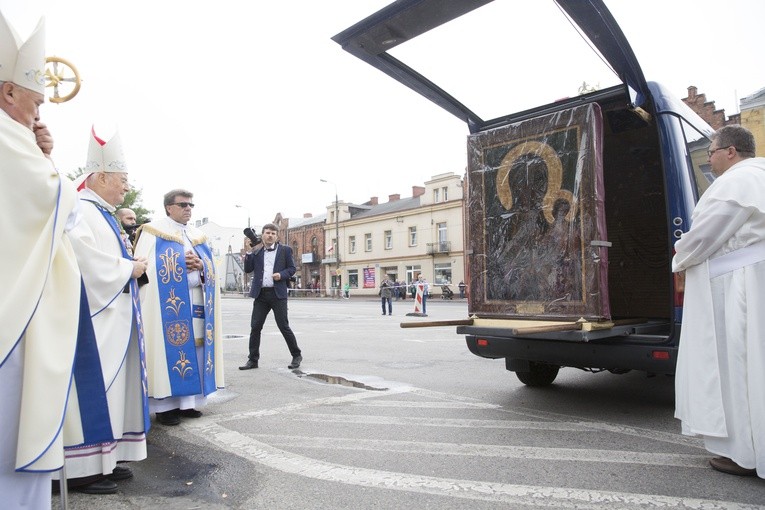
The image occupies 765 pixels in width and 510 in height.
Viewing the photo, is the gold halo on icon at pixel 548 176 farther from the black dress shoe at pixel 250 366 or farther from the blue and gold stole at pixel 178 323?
the black dress shoe at pixel 250 366

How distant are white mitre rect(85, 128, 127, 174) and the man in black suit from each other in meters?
3.78

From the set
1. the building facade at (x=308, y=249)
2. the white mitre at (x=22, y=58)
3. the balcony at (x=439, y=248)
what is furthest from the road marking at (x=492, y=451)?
the building facade at (x=308, y=249)

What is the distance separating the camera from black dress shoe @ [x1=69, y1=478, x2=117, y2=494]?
3068 mm

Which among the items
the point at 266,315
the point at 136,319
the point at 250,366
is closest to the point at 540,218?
the point at 136,319

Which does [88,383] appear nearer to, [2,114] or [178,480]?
[178,480]

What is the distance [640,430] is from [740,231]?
5.75 feet

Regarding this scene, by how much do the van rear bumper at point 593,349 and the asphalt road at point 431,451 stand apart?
19.4 inches

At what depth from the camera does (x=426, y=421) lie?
15.2 ft

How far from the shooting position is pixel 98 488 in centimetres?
307

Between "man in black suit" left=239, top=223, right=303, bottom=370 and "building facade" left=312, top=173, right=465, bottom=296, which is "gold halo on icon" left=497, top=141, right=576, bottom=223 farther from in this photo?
"building facade" left=312, top=173, right=465, bottom=296

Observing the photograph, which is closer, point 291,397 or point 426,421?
point 426,421

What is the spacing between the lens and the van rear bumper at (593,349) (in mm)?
4203

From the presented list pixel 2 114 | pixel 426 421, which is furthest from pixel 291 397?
pixel 2 114

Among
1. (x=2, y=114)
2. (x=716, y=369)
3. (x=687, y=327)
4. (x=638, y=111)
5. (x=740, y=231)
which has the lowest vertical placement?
(x=716, y=369)
